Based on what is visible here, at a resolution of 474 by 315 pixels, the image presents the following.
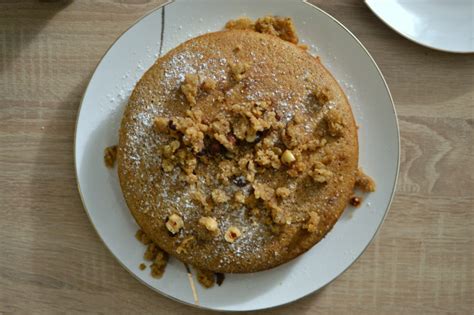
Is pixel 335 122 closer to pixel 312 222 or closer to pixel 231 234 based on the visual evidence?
pixel 312 222

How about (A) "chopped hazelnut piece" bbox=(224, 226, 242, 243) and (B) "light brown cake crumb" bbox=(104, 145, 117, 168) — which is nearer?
(A) "chopped hazelnut piece" bbox=(224, 226, 242, 243)

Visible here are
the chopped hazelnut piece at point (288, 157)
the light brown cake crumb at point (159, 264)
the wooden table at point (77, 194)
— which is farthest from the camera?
the wooden table at point (77, 194)

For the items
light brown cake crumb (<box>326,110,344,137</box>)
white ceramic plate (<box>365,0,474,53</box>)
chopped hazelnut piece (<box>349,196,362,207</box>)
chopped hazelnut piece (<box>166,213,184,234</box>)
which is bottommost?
chopped hazelnut piece (<box>166,213,184,234</box>)

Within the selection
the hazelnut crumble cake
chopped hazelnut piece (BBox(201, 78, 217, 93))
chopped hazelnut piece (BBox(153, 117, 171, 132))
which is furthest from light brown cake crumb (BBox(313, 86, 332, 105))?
chopped hazelnut piece (BBox(153, 117, 171, 132))

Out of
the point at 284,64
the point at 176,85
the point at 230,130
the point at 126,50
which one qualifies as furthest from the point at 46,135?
the point at 284,64

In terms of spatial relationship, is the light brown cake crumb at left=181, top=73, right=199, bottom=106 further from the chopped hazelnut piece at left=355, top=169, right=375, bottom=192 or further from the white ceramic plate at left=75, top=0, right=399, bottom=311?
the chopped hazelnut piece at left=355, top=169, right=375, bottom=192

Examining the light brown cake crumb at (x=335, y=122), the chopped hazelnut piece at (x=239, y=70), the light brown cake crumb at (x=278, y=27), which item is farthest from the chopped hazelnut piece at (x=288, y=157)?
the light brown cake crumb at (x=278, y=27)

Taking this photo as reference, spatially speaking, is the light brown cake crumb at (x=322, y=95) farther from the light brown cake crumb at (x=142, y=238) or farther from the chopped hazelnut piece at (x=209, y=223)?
the light brown cake crumb at (x=142, y=238)
